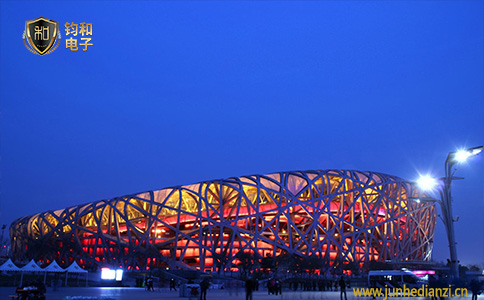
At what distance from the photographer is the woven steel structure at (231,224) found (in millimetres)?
66438

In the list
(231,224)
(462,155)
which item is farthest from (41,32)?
(231,224)

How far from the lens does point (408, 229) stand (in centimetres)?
7944

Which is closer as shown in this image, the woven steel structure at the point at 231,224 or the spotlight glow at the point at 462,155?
the spotlight glow at the point at 462,155

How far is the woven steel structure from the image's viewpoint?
66438 mm

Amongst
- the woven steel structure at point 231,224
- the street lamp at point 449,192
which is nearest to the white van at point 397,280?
the street lamp at point 449,192

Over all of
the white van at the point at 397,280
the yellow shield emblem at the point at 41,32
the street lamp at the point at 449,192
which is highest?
the yellow shield emblem at the point at 41,32

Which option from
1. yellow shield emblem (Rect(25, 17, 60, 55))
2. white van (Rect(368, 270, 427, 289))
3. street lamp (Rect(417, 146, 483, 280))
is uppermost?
yellow shield emblem (Rect(25, 17, 60, 55))

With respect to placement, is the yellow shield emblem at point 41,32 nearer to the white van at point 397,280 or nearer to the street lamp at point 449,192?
the street lamp at point 449,192

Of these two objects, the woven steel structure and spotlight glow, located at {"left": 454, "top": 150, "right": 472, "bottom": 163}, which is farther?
the woven steel structure

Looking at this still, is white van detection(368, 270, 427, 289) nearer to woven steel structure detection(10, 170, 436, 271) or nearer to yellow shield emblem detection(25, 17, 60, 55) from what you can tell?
yellow shield emblem detection(25, 17, 60, 55)

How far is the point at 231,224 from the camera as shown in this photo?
6638 cm

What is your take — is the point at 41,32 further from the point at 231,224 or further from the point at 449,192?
the point at 231,224

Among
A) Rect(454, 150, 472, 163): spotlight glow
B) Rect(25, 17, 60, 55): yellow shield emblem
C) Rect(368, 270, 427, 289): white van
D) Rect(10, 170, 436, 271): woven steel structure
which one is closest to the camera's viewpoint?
Rect(454, 150, 472, 163): spotlight glow

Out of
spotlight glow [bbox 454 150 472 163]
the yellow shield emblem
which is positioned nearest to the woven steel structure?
the yellow shield emblem
